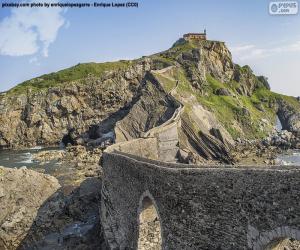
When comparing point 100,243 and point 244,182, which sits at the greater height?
point 244,182

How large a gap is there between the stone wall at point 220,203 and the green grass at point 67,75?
94.9 meters

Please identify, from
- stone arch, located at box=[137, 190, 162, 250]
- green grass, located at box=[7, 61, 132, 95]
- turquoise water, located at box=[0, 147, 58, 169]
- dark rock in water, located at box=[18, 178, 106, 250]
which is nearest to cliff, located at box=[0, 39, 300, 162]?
green grass, located at box=[7, 61, 132, 95]

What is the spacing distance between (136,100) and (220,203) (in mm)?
70665

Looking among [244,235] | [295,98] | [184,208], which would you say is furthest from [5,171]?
[295,98]

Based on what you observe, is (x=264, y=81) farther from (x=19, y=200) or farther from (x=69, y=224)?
(x=19, y=200)

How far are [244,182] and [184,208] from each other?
344 cm

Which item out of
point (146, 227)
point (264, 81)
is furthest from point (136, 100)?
point (264, 81)

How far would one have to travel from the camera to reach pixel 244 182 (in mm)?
14883

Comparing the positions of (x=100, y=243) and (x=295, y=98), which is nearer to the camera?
(x=100, y=243)

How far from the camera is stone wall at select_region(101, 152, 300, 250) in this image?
45.0ft

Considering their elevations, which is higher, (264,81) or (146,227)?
(264,81)

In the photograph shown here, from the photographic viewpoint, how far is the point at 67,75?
11881 centimetres

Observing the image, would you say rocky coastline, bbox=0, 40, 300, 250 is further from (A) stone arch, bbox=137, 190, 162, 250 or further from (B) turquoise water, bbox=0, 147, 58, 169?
(A) stone arch, bbox=137, 190, 162, 250

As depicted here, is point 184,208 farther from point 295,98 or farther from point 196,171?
point 295,98
